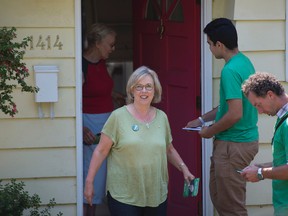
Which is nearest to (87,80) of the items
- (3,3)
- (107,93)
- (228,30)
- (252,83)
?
(107,93)

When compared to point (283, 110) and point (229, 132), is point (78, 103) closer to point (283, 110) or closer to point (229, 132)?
point (229, 132)

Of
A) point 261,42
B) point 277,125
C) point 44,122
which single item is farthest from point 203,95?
point 277,125

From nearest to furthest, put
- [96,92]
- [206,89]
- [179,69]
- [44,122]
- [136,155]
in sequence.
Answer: [136,155] → [44,122] → [206,89] → [96,92] → [179,69]

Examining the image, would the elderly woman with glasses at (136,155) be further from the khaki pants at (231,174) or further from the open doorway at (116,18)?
the open doorway at (116,18)

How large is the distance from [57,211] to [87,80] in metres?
1.22

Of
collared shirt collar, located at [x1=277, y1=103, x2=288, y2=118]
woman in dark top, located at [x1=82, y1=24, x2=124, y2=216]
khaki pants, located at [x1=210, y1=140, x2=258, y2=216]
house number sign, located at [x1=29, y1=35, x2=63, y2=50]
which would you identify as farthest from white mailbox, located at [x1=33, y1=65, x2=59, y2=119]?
collared shirt collar, located at [x1=277, y1=103, x2=288, y2=118]

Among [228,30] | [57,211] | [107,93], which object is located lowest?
[57,211]

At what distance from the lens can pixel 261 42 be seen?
6254 mm

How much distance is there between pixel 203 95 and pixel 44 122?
1.45 m

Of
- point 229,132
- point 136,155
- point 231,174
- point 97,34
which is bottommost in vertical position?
point 231,174

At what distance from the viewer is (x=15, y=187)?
573 cm

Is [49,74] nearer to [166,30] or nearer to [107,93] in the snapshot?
[107,93]

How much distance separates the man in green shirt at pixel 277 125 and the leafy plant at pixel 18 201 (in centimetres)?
202

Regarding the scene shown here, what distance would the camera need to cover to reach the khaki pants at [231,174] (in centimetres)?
545
